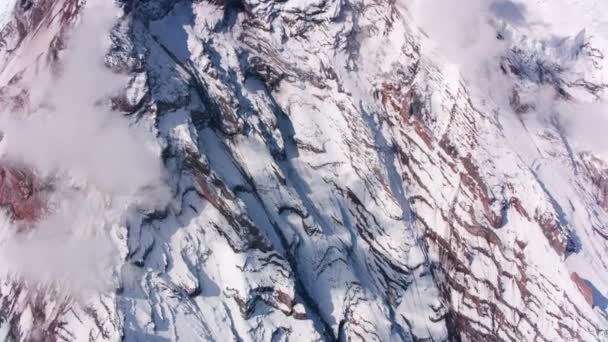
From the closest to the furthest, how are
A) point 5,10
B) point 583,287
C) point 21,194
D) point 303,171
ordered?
point 21,194 → point 583,287 → point 303,171 → point 5,10

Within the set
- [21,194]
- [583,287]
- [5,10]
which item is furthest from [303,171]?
[5,10]

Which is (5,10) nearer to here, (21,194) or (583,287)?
(21,194)

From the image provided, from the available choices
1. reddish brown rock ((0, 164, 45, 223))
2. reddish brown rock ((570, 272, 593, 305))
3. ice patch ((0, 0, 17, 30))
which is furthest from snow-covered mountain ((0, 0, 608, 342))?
ice patch ((0, 0, 17, 30))

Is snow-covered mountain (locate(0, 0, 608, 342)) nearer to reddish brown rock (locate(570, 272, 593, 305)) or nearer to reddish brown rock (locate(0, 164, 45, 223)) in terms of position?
reddish brown rock (locate(0, 164, 45, 223))

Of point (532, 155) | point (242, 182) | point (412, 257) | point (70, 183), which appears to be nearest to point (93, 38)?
point (70, 183)

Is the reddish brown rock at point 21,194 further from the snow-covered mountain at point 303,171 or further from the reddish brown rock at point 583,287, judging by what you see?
the reddish brown rock at point 583,287

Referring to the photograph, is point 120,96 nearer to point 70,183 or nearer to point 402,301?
point 70,183

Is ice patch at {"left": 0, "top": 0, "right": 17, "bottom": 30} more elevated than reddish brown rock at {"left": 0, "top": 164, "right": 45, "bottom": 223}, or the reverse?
ice patch at {"left": 0, "top": 0, "right": 17, "bottom": 30}

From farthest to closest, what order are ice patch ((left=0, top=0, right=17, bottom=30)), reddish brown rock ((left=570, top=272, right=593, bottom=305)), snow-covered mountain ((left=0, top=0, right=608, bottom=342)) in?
1. ice patch ((left=0, top=0, right=17, bottom=30))
2. reddish brown rock ((left=570, top=272, right=593, bottom=305))
3. snow-covered mountain ((left=0, top=0, right=608, bottom=342))
